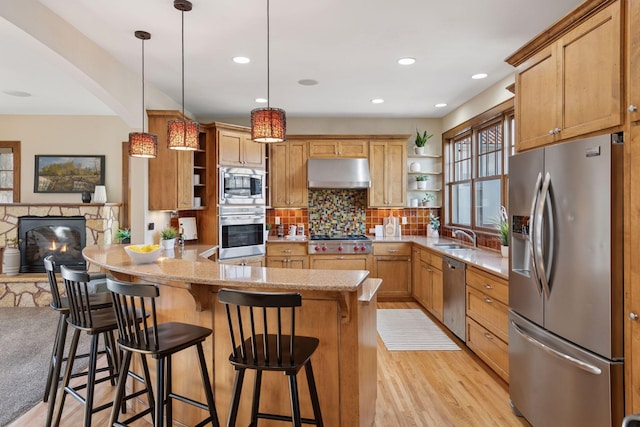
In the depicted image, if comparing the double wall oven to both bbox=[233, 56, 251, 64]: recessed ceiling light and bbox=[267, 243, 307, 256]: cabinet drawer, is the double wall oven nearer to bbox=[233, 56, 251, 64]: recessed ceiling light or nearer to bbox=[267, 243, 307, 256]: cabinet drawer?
bbox=[267, 243, 307, 256]: cabinet drawer

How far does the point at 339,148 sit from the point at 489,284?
322 centimetres

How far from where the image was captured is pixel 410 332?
4223 millimetres

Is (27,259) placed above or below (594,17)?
below

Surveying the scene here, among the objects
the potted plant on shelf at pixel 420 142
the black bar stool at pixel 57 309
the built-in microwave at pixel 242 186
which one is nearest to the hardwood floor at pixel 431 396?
the black bar stool at pixel 57 309

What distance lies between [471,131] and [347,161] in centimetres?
173

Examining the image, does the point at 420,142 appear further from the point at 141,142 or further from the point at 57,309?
the point at 57,309

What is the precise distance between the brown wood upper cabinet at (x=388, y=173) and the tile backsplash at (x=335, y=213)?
1.06 ft

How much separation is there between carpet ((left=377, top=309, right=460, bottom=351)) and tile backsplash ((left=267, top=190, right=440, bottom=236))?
1593mm

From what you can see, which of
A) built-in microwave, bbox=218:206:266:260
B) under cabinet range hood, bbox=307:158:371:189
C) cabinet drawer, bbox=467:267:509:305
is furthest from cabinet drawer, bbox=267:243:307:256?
cabinet drawer, bbox=467:267:509:305

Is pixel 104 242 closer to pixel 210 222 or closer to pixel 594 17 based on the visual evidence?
pixel 210 222

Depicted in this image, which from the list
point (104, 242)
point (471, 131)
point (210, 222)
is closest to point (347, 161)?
point (471, 131)

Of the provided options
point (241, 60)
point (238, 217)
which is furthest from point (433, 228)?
point (241, 60)

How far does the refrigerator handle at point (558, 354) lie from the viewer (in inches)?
73.4

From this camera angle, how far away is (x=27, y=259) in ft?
18.2
